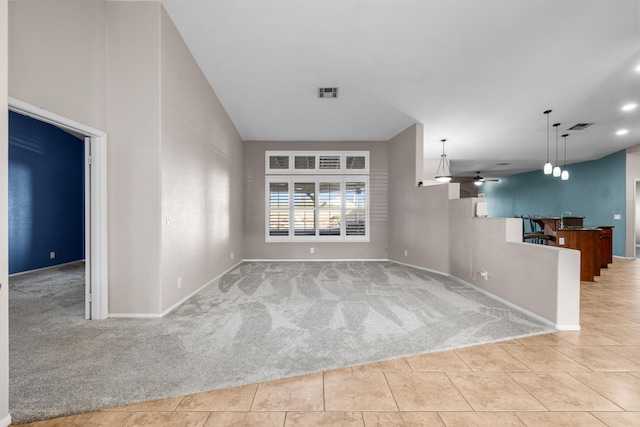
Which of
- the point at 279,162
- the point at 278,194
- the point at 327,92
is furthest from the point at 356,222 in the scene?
the point at 327,92

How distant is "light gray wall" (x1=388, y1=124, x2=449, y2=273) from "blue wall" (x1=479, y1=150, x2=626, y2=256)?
6.16 m

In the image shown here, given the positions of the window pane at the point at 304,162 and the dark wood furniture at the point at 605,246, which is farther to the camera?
the window pane at the point at 304,162

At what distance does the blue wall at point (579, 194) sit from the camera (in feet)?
25.4

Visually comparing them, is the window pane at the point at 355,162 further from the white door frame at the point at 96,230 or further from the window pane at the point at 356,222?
the white door frame at the point at 96,230

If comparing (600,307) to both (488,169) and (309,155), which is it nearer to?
(309,155)

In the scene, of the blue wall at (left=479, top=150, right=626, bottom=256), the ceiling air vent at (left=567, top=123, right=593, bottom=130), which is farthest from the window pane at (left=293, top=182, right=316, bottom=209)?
the blue wall at (left=479, top=150, right=626, bottom=256)

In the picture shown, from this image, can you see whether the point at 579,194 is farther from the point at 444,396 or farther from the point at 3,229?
the point at 3,229

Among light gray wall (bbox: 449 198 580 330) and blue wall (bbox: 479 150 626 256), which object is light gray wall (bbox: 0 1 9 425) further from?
blue wall (bbox: 479 150 626 256)

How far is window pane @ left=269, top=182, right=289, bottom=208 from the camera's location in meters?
6.76

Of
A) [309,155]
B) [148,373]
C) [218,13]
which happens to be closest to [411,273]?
[309,155]

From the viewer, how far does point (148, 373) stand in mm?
2049

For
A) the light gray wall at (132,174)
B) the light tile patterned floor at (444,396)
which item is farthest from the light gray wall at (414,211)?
Result: the light gray wall at (132,174)

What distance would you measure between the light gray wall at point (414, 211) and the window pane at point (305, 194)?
6.11 feet

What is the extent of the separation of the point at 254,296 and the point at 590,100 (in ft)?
21.3
